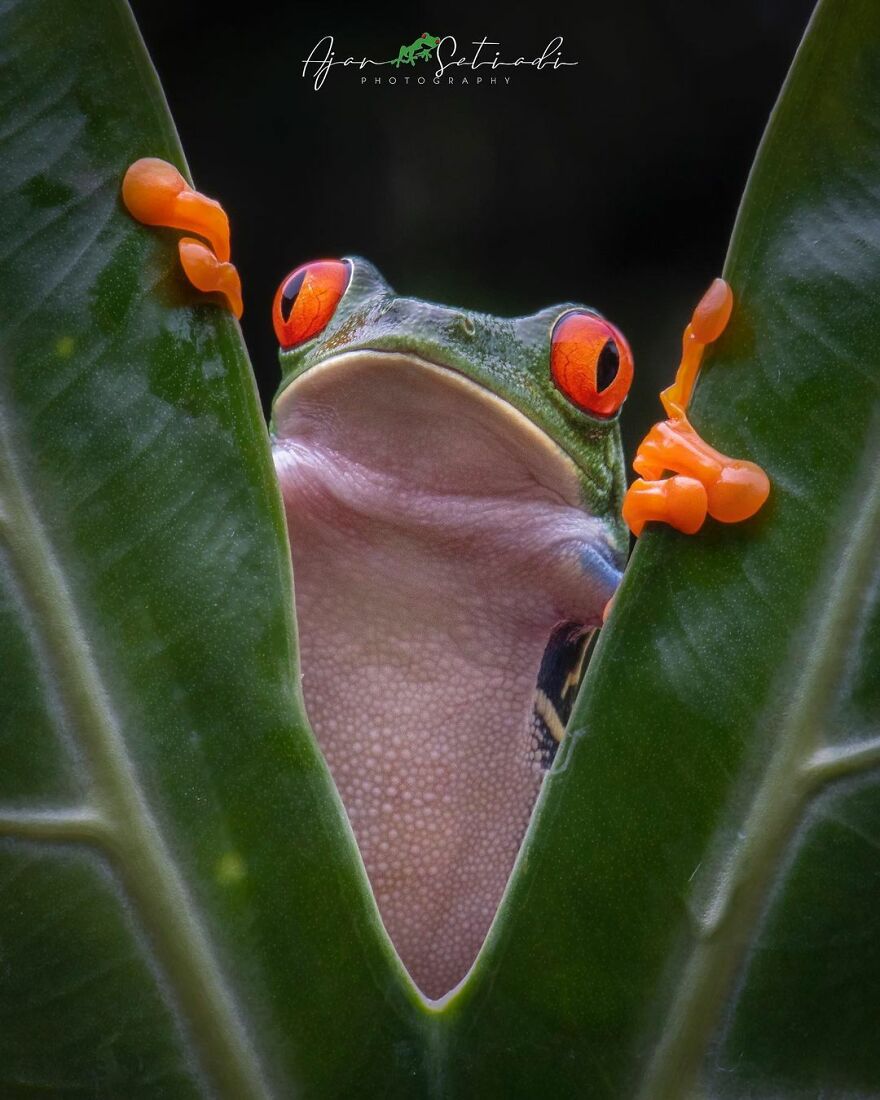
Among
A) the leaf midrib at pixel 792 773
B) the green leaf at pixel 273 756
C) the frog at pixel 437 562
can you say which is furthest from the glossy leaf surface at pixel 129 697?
the frog at pixel 437 562

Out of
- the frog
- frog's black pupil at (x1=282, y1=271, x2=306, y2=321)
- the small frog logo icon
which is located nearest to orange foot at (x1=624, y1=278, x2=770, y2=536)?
the frog

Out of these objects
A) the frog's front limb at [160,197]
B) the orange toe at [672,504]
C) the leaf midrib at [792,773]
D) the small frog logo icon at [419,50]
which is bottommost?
the small frog logo icon at [419,50]

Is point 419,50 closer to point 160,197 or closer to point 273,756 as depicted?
point 160,197

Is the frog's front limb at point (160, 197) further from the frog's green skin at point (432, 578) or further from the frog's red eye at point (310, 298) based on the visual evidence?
the frog's red eye at point (310, 298)

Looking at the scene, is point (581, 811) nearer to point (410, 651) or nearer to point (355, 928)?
point (355, 928)

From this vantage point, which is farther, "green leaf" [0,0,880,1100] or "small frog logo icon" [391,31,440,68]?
"small frog logo icon" [391,31,440,68]

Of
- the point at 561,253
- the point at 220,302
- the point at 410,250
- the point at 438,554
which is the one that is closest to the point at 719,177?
the point at 561,253

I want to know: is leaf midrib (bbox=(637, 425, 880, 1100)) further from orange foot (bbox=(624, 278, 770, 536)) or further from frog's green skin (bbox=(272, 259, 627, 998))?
frog's green skin (bbox=(272, 259, 627, 998))
